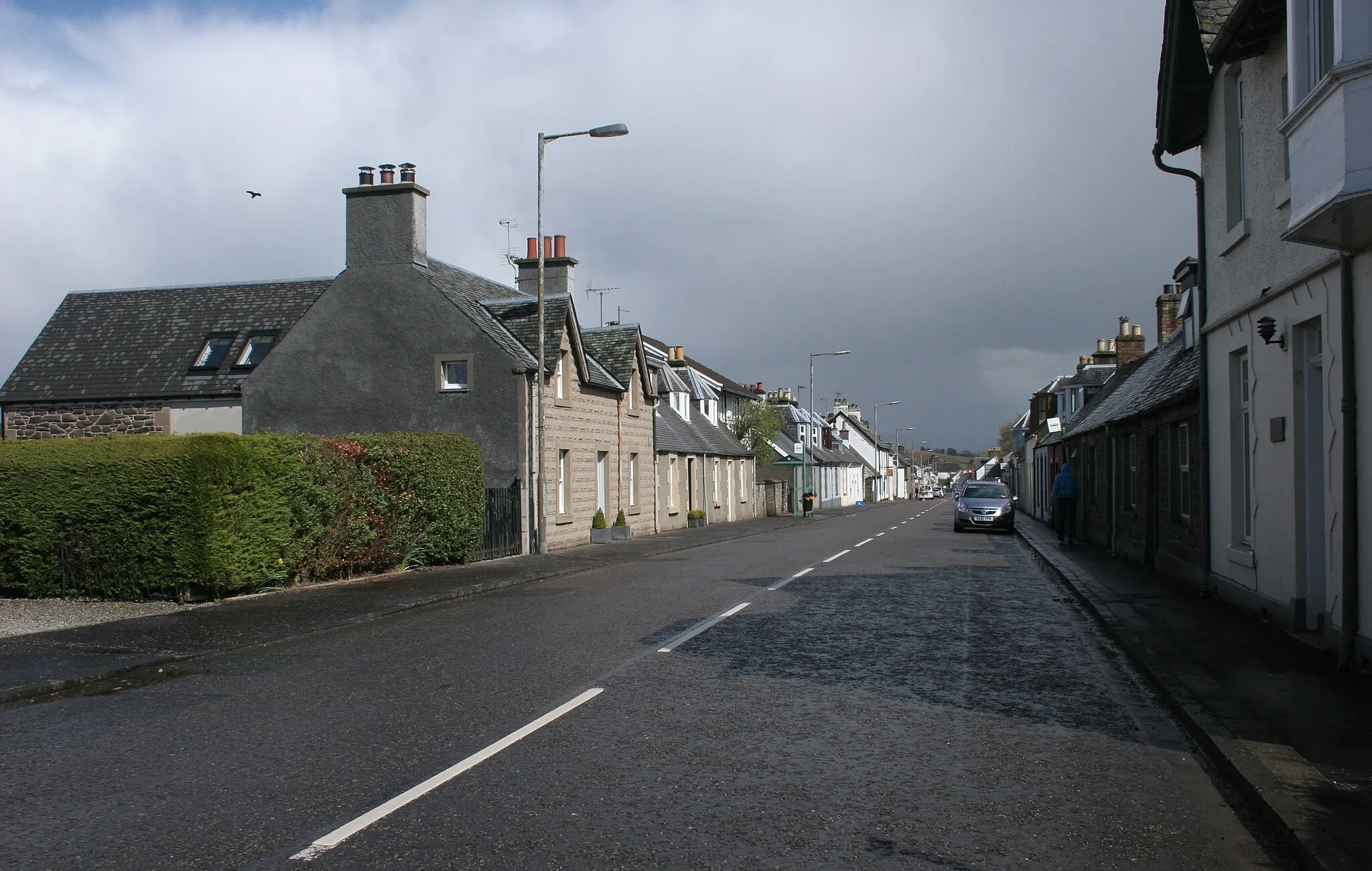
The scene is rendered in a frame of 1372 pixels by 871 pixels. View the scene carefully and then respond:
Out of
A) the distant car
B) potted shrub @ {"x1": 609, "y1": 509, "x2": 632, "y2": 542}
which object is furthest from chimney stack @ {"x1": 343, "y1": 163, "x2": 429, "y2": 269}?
the distant car

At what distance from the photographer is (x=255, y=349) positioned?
32938 mm

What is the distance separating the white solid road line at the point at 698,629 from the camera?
10.8 metres

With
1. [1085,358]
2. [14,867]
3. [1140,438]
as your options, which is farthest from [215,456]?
[1085,358]

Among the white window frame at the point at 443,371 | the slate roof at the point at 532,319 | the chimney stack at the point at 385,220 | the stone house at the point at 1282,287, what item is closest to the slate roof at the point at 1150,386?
the stone house at the point at 1282,287

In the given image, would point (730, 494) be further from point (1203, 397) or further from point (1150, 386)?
point (1203, 397)

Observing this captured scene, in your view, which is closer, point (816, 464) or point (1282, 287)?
point (1282, 287)

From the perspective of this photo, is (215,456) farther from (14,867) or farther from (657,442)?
(657,442)

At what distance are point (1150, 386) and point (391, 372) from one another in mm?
16888

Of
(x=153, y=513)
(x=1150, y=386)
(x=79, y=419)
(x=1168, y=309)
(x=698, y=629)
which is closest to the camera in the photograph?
(x=698, y=629)

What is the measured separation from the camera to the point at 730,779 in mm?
6043

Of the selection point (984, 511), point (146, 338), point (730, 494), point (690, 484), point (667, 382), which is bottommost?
point (984, 511)

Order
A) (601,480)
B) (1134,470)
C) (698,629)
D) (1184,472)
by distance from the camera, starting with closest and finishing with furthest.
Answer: (698,629)
(1184,472)
(1134,470)
(601,480)

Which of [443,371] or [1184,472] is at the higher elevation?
[443,371]

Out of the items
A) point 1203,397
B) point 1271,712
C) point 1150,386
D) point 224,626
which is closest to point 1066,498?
point 1150,386
